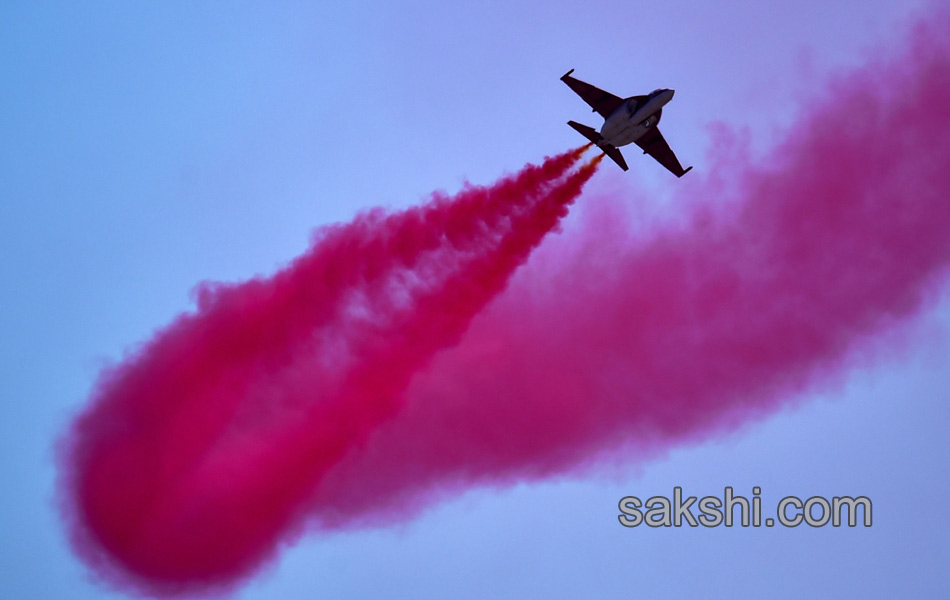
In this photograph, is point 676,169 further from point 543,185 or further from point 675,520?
point 675,520

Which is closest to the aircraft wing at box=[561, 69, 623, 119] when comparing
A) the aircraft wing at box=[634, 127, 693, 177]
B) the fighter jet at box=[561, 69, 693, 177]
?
the fighter jet at box=[561, 69, 693, 177]

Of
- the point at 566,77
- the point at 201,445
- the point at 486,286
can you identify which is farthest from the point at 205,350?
the point at 566,77

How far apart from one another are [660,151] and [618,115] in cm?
517

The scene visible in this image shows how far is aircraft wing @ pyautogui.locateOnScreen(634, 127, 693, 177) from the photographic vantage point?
73.1 meters

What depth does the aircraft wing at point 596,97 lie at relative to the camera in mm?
69688

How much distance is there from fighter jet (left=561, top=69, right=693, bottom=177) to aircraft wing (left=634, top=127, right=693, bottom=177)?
1861 millimetres

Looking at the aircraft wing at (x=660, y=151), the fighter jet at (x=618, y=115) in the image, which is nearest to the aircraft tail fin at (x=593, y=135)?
the fighter jet at (x=618, y=115)

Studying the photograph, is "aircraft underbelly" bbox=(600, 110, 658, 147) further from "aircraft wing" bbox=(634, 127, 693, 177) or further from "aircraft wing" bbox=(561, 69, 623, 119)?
"aircraft wing" bbox=(634, 127, 693, 177)

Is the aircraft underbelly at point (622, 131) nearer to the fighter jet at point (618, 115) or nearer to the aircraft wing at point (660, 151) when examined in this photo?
the fighter jet at point (618, 115)

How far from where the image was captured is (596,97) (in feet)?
230

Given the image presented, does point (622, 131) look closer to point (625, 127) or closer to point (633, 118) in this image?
point (625, 127)

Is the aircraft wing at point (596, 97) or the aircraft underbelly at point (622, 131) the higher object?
the aircraft wing at point (596, 97)

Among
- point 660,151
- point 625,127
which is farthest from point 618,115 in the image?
point 660,151

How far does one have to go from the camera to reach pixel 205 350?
70938 mm
